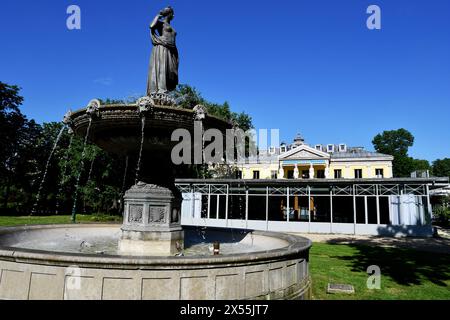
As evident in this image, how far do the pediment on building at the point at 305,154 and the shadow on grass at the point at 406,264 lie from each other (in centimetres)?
3026

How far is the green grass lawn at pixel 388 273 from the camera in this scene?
745 centimetres

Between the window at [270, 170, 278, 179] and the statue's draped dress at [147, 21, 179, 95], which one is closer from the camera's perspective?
the statue's draped dress at [147, 21, 179, 95]

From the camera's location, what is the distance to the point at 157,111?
253 inches

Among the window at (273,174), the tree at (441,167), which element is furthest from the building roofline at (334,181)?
the tree at (441,167)

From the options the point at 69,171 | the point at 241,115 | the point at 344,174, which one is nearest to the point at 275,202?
the point at 241,115

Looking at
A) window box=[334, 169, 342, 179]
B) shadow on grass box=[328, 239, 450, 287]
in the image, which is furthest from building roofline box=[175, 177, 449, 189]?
window box=[334, 169, 342, 179]

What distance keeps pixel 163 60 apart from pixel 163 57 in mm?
78

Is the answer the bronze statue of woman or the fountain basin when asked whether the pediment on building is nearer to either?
the bronze statue of woman

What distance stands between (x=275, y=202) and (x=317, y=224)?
12161mm

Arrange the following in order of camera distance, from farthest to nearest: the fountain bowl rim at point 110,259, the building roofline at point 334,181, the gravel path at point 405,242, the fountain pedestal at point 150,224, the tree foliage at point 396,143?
the tree foliage at point 396,143 → the building roofline at point 334,181 → the gravel path at point 405,242 → the fountain pedestal at point 150,224 → the fountain bowl rim at point 110,259

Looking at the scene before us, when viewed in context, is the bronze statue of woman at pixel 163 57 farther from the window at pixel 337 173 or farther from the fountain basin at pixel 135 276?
the window at pixel 337 173

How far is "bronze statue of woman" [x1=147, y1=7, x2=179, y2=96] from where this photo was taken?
800 centimetres

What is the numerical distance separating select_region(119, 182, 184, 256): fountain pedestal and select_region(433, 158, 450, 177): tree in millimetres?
94447
